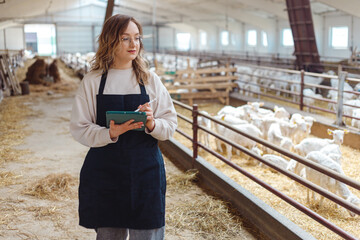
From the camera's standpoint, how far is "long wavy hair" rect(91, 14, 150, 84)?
2.30 m

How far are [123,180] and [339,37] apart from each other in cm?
2168

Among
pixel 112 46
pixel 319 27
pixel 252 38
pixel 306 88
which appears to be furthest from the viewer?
pixel 252 38

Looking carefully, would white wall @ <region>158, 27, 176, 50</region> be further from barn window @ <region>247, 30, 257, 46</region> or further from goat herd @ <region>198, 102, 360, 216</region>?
goat herd @ <region>198, 102, 360, 216</region>

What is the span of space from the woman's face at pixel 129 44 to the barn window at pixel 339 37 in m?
20.8

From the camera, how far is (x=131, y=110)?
7.67 ft

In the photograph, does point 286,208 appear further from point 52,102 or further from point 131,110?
point 52,102

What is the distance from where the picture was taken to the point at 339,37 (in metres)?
21.9

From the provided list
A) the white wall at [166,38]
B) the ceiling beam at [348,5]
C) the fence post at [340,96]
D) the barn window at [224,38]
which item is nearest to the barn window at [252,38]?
the barn window at [224,38]

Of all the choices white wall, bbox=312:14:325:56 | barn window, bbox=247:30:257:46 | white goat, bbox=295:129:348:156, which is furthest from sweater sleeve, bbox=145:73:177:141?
barn window, bbox=247:30:257:46

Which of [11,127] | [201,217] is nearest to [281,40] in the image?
[11,127]

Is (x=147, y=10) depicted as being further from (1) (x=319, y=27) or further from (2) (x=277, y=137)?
(2) (x=277, y=137)

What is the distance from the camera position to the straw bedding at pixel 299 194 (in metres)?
4.20

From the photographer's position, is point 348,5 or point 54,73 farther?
point 54,73

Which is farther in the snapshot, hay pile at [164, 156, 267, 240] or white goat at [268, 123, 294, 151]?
white goat at [268, 123, 294, 151]
